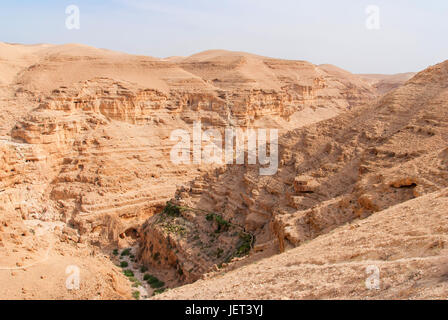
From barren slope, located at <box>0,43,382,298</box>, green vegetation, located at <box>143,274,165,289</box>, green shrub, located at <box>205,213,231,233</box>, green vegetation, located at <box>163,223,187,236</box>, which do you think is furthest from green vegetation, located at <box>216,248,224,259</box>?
barren slope, located at <box>0,43,382,298</box>

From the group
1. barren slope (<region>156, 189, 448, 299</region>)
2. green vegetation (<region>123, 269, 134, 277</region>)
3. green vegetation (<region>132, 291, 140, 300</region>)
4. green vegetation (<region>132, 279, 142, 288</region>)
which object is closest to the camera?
barren slope (<region>156, 189, 448, 299</region>)

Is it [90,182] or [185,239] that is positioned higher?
[90,182]

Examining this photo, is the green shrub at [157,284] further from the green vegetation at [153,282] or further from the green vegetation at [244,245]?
the green vegetation at [244,245]

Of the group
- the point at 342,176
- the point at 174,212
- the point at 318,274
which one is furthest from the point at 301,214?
the point at 174,212

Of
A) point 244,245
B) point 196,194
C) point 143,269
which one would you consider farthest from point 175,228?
point 244,245

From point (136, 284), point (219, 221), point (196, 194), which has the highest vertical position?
point (196, 194)

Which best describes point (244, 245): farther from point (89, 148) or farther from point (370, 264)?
point (89, 148)

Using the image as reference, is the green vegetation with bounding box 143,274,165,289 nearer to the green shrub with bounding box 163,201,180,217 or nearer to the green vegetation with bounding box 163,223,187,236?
the green vegetation with bounding box 163,223,187,236
